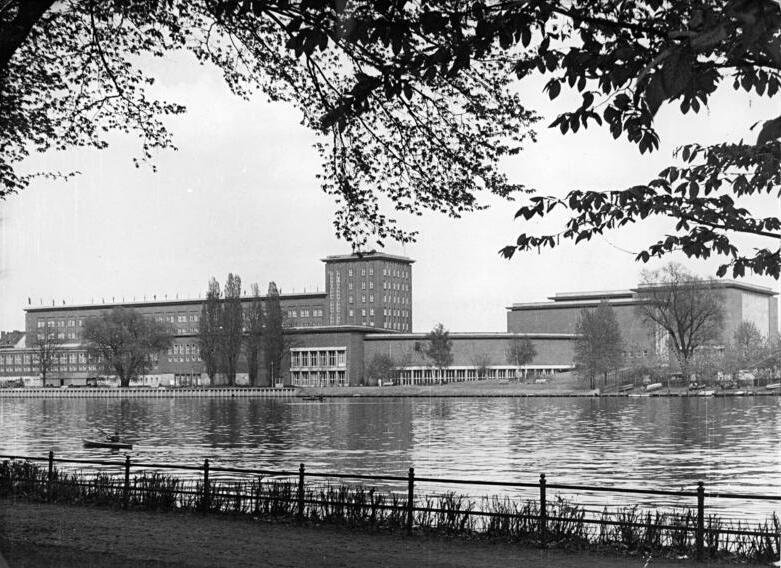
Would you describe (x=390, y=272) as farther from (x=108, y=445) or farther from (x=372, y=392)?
(x=108, y=445)

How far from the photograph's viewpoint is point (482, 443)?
160 feet

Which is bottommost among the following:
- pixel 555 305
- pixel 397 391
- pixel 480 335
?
pixel 397 391

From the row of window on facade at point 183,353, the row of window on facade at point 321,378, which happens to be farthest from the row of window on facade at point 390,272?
the row of window on facade at point 321,378

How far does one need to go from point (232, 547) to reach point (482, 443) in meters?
36.5

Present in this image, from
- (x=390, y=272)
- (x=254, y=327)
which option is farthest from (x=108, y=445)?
(x=390, y=272)

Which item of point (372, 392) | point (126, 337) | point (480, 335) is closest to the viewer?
point (126, 337)

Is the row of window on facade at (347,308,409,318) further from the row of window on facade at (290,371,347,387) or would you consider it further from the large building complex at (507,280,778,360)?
the large building complex at (507,280,778,360)

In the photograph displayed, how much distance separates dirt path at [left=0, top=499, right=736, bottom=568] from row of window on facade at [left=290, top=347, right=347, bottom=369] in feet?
429

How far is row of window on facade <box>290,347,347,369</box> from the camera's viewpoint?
481ft

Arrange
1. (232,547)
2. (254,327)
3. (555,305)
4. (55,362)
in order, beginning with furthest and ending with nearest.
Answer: (555,305)
(55,362)
(254,327)
(232,547)

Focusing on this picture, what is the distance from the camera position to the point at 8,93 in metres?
16.0

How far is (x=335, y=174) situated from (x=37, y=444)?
40343mm

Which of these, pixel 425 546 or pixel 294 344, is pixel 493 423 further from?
pixel 294 344

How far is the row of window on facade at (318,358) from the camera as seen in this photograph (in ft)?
481
